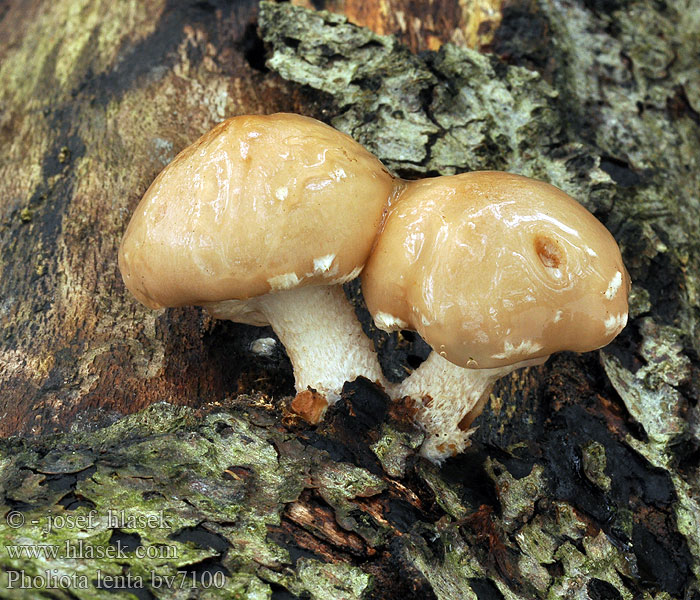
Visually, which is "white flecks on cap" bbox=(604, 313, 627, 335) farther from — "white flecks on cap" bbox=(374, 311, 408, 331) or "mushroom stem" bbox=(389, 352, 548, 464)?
"white flecks on cap" bbox=(374, 311, 408, 331)

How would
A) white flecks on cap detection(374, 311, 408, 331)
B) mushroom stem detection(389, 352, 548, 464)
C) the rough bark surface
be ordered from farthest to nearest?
mushroom stem detection(389, 352, 548, 464) → white flecks on cap detection(374, 311, 408, 331) → the rough bark surface

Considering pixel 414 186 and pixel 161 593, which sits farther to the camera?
pixel 414 186

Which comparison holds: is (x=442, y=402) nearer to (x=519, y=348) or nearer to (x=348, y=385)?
(x=348, y=385)

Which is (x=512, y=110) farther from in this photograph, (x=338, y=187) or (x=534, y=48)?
(x=338, y=187)

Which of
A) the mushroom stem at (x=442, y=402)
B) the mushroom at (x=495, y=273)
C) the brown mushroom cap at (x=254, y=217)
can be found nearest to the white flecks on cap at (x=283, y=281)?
the brown mushroom cap at (x=254, y=217)

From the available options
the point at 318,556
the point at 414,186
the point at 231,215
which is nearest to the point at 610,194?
the point at 414,186

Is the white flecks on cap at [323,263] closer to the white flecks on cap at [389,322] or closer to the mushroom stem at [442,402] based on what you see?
the white flecks on cap at [389,322]

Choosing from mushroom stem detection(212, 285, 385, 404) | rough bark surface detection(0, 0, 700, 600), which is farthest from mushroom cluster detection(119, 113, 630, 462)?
rough bark surface detection(0, 0, 700, 600)
